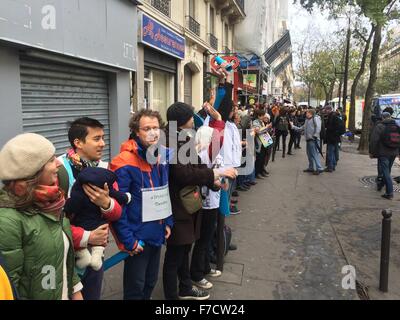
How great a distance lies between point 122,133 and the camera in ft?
27.1

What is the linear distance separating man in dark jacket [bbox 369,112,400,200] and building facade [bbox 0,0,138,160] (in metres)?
5.54

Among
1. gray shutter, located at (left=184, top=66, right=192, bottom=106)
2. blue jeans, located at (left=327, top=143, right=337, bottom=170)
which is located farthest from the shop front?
blue jeans, located at (left=327, top=143, right=337, bottom=170)

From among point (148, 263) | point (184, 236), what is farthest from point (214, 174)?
point (148, 263)

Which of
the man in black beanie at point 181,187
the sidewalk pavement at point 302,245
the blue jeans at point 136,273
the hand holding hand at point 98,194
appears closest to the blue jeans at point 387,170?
the sidewalk pavement at point 302,245

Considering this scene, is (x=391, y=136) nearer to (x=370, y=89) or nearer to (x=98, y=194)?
(x=98, y=194)

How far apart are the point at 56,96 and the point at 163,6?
5810 mm

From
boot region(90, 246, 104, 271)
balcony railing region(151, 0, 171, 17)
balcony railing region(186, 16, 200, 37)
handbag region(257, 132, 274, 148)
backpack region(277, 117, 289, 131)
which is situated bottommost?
boot region(90, 246, 104, 271)

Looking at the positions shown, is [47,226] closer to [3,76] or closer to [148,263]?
[148,263]

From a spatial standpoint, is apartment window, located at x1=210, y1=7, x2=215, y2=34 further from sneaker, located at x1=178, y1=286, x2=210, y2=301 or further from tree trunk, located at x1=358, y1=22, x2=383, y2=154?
sneaker, located at x1=178, y1=286, x2=210, y2=301

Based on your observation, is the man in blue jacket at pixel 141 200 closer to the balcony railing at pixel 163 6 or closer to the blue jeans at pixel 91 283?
the blue jeans at pixel 91 283

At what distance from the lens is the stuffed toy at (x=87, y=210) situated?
219cm

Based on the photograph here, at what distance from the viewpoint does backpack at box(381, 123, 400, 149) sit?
762cm

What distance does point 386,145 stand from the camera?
7.73m

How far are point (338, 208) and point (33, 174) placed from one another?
650 centimetres
